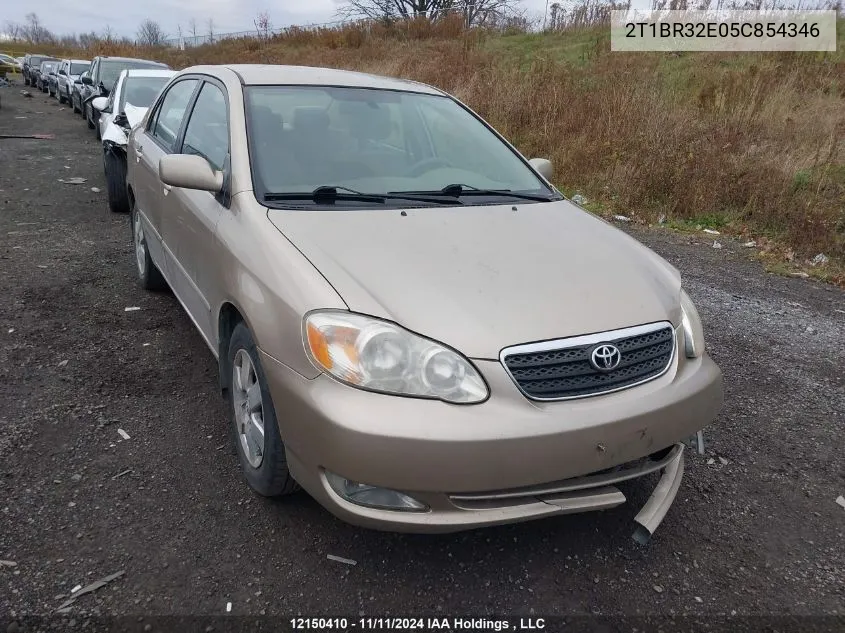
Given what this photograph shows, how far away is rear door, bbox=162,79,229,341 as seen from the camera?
274 cm

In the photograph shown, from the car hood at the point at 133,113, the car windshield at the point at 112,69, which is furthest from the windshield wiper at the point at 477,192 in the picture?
the car windshield at the point at 112,69

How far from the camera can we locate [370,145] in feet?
9.93

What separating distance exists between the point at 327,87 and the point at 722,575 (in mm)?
2841

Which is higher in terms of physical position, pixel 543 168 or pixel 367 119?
pixel 367 119

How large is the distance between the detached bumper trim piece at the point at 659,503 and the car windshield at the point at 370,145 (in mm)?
1494

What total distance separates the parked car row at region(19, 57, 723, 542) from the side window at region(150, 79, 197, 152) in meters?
0.67

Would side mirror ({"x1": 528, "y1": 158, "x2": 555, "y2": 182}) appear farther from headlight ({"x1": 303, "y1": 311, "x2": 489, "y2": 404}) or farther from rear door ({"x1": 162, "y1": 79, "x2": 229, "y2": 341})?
headlight ({"x1": 303, "y1": 311, "x2": 489, "y2": 404})

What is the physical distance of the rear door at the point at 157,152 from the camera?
A: 3.67m

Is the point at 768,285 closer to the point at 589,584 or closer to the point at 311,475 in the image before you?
the point at 589,584

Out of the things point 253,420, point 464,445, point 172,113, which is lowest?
point 253,420

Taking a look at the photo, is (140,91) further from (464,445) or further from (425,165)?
(464,445)

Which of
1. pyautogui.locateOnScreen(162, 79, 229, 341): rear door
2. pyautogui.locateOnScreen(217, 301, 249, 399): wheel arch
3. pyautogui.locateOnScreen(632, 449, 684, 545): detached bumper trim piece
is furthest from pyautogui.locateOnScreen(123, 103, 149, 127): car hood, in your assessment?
pyautogui.locateOnScreen(632, 449, 684, 545): detached bumper trim piece

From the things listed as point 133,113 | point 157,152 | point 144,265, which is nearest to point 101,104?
point 133,113

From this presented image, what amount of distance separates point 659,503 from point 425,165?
187 centimetres
